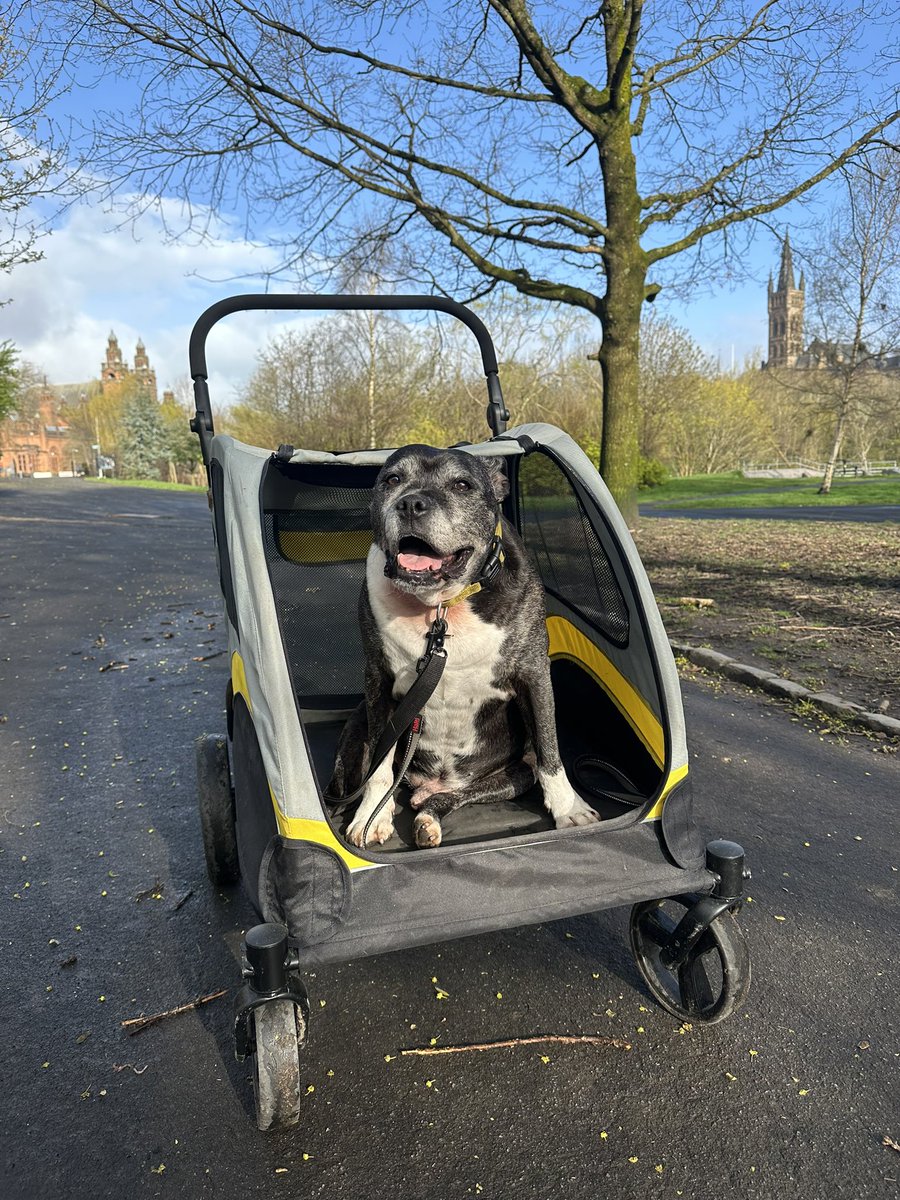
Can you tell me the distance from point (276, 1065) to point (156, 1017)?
712mm

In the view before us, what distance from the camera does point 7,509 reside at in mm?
23641

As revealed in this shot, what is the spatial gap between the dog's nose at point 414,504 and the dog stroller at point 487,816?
37 cm

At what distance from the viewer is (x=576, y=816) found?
8.21ft

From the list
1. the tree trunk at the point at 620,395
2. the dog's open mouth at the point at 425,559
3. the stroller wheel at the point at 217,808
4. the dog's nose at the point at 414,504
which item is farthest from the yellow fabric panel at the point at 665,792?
the tree trunk at the point at 620,395

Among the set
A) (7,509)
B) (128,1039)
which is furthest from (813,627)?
(7,509)

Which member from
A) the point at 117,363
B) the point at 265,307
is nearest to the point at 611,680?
the point at 265,307

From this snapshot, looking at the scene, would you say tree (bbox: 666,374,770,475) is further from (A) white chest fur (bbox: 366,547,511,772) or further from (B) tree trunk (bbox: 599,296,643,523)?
(A) white chest fur (bbox: 366,547,511,772)

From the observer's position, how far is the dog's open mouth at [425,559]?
2.37 meters

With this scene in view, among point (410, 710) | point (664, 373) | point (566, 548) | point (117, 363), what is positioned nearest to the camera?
point (410, 710)

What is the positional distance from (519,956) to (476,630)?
3.63 feet

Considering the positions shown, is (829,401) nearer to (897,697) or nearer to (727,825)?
(897,697)

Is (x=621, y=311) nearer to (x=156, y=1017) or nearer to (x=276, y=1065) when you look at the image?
(x=156, y=1017)

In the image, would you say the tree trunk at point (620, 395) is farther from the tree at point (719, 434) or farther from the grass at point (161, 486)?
the grass at point (161, 486)

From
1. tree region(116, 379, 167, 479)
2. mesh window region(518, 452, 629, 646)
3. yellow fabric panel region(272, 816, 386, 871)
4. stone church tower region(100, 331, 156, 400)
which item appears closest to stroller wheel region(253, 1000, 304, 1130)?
yellow fabric panel region(272, 816, 386, 871)
